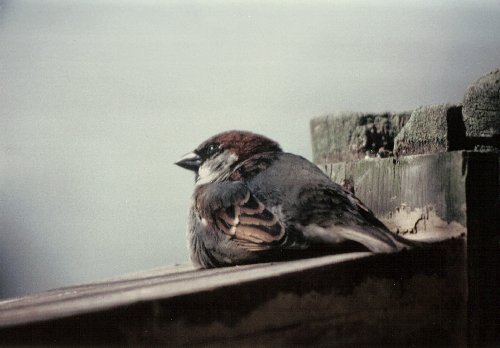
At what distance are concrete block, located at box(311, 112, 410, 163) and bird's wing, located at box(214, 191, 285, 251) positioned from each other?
0.60m

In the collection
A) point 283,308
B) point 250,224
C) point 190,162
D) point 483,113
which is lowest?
point 283,308

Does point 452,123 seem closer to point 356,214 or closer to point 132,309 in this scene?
point 356,214

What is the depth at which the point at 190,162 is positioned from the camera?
2.49 metres

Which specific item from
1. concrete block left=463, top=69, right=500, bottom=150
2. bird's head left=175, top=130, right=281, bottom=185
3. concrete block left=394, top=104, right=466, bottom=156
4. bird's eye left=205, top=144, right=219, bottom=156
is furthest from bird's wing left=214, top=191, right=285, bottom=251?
concrete block left=463, top=69, right=500, bottom=150

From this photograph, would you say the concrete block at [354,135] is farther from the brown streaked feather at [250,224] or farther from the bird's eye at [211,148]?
the brown streaked feather at [250,224]

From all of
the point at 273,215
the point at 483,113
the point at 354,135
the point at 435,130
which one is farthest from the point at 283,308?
the point at 354,135

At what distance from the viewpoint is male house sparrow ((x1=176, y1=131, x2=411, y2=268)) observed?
5.88ft

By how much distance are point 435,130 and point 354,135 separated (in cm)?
47

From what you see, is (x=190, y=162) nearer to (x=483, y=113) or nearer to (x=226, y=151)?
(x=226, y=151)

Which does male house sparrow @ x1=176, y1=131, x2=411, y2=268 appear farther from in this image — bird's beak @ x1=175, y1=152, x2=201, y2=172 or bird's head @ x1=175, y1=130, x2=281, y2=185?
bird's beak @ x1=175, y1=152, x2=201, y2=172

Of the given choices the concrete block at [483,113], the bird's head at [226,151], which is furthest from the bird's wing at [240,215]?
the concrete block at [483,113]

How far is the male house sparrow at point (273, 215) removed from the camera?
1.79m

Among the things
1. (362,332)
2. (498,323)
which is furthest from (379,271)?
(498,323)

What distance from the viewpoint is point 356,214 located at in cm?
188
